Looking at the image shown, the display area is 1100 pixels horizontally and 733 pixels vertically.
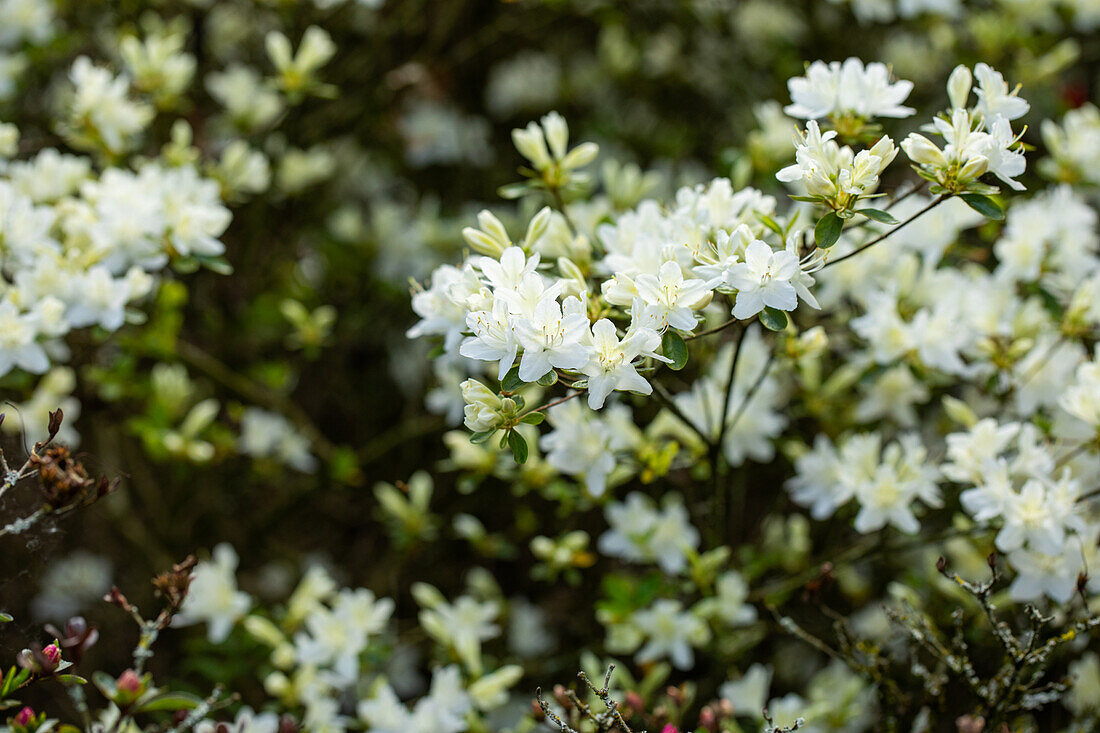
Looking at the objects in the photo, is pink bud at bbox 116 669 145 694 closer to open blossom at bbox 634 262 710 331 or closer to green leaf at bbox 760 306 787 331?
open blossom at bbox 634 262 710 331

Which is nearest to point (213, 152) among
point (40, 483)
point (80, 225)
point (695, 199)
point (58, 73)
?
point (58, 73)

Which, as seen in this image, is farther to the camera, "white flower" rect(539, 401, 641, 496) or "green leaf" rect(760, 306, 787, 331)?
"white flower" rect(539, 401, 641, 496)

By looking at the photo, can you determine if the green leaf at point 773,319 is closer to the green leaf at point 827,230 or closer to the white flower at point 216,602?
the green leaf at point 827,230

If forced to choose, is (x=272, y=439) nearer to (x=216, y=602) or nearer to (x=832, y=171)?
(x=216, y=602)

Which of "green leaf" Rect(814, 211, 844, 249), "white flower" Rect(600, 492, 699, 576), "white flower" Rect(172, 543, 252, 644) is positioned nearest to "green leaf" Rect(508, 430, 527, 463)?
"green leaf" Rect(814, 211, 844, 249)

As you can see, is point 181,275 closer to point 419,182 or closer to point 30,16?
point 30,16

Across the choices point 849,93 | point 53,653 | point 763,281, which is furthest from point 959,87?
point 53,653
